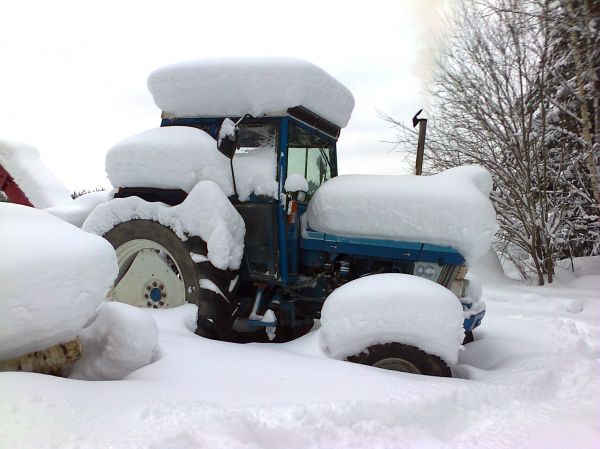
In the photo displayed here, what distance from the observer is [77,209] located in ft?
13.2

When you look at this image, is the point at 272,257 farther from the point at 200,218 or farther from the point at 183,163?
the point at 183,163

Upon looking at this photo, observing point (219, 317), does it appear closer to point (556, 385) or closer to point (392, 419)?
point (392, 419)

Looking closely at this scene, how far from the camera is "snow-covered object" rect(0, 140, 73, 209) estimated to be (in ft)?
14.7

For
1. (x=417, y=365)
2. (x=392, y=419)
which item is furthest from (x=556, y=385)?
(x=392, y=419)

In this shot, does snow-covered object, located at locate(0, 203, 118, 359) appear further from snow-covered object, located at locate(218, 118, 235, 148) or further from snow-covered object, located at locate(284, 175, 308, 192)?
snow-covered object, located at locate(284, 175, 308, 192)

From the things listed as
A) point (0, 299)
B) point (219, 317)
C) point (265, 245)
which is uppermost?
point (0, 299)

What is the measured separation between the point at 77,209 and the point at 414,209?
2849mm

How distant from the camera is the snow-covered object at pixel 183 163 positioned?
329 cm

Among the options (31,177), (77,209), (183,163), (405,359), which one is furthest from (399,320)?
(31,177)

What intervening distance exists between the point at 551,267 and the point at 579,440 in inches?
248

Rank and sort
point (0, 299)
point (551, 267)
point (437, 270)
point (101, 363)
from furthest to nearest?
point (551, 267), point (437, 270), point (101, 363), point (0, 299)

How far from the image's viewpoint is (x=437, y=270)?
3199 mm

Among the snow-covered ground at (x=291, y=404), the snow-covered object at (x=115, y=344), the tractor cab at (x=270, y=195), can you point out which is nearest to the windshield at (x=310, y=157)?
the tractor cab at (x=270, y=195)

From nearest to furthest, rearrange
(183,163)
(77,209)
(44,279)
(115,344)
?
(44,279) < (115,344) < (183,163) < (77,209)
